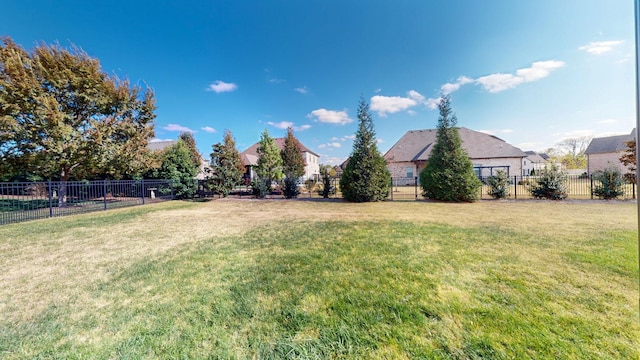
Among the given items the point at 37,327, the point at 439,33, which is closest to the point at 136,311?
the point at 37,327

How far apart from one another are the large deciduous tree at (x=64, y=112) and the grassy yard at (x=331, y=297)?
8152 millimetres

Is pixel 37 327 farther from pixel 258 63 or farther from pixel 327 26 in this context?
pixel 258 63

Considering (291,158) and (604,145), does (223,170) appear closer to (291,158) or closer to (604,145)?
(291,158)

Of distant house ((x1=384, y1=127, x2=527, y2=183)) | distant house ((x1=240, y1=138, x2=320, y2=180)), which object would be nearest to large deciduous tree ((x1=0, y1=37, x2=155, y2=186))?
distant house ((x1=240, y1=138, x2=320, y2=180))

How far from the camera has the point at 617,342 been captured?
5.47 ft

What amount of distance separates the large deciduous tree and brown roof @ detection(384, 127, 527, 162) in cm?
2176

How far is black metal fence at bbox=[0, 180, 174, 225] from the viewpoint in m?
8.34

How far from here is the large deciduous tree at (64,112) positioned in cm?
923

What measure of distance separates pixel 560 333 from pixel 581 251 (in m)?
2.97

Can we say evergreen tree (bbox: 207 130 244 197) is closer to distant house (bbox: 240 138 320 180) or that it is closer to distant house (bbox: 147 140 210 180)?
distant house (bbox: 147 140 210 180)

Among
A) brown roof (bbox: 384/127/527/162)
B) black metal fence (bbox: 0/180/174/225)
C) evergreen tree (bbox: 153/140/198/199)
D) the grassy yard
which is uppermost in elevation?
brown roof (bbox: 384/127/527/162)

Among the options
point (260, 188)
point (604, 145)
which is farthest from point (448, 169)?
point (604, 145)

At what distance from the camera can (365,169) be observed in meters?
11.0

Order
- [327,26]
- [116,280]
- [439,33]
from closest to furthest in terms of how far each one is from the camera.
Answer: [116,280]
[439,33]
[327,26]
